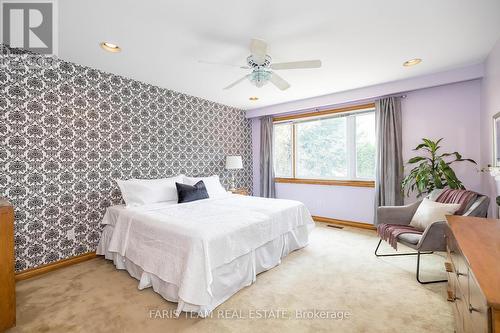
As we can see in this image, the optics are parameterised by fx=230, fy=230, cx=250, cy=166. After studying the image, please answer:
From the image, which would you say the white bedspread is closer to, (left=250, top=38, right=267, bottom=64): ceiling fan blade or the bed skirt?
the bed skirt

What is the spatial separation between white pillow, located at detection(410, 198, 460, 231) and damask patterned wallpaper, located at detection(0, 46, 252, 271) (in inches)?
142

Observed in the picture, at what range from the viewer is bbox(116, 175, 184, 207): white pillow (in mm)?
3078

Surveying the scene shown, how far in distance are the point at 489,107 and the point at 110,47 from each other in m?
4.49

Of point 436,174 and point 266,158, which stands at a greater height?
point 266,158

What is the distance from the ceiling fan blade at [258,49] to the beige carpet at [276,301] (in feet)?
7.44

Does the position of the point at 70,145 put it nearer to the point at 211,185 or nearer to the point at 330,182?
the point at 211,185

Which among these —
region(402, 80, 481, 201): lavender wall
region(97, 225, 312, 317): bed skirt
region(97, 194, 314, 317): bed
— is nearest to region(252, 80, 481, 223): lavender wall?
region(402, 80, 481, 201): lavender wall

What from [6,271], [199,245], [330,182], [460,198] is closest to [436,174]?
[460,198]

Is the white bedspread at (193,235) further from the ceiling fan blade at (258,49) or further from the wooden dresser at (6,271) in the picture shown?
the ceiling fan blade at (258,49)

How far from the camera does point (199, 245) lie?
1909 millimetres

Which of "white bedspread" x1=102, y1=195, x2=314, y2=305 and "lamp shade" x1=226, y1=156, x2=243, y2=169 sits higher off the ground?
"lamp shade" x1=226, y1=156, x2=243, y2=169

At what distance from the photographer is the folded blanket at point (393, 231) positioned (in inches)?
100

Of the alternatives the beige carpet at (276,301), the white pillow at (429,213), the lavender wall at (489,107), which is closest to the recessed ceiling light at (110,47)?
the beige carpet at (276,301)

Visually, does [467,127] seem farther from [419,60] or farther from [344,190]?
[344,190]
